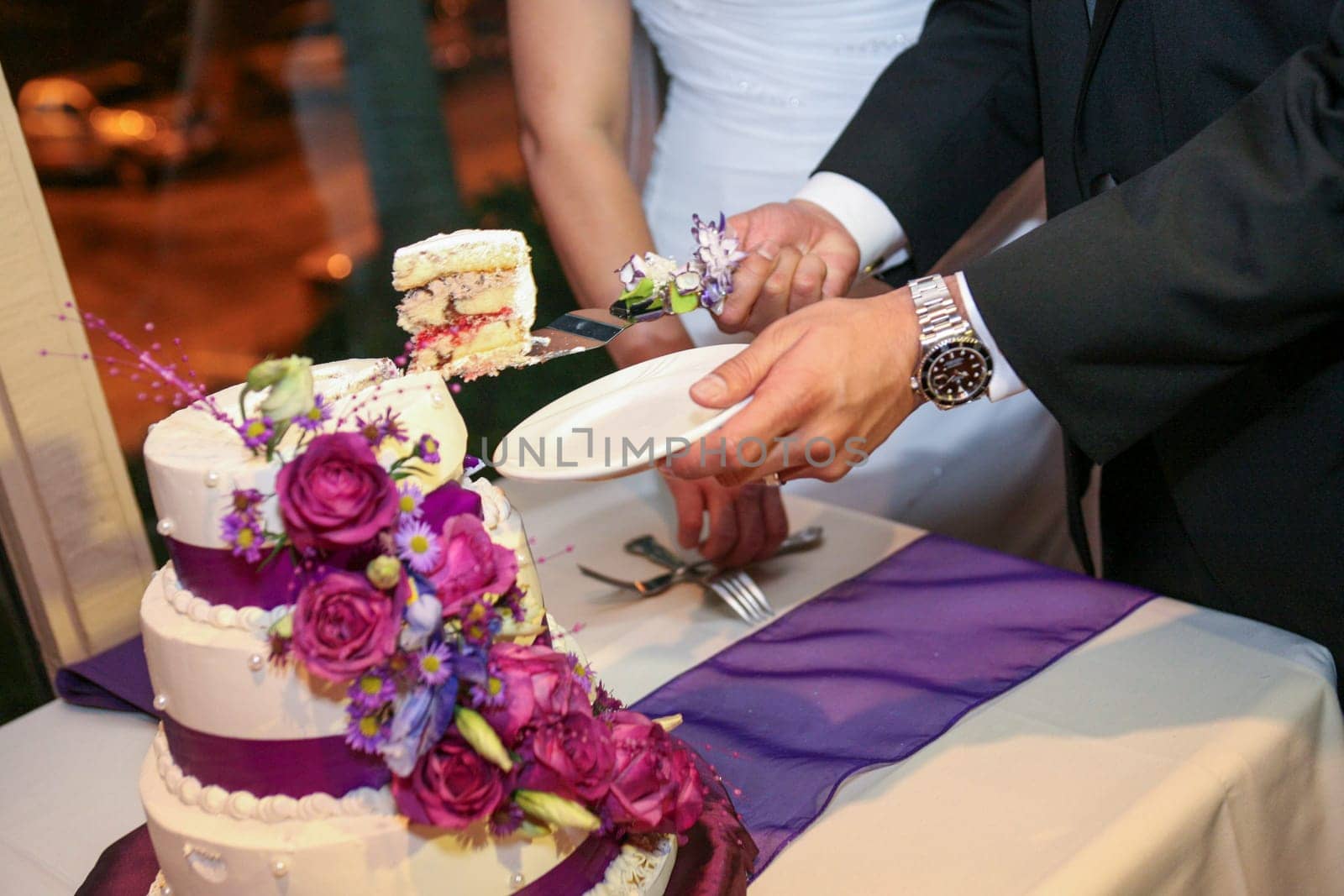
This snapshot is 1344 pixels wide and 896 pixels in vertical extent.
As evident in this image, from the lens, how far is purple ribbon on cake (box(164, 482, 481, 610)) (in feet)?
3.01

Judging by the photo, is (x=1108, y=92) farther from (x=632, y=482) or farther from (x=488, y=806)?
(x=488, y=806)

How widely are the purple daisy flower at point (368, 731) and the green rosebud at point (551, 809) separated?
125 mm

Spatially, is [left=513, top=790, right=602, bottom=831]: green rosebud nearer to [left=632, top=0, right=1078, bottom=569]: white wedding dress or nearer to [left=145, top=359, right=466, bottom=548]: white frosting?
[left=145, top=359, right=466, bottom=548]: white frosting

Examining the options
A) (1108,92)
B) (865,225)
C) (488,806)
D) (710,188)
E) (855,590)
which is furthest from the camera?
(710,188)

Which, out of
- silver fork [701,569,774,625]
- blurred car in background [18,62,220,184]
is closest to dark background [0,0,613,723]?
blurred car in background [18,62,220,184]

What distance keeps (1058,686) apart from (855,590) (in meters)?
0.36

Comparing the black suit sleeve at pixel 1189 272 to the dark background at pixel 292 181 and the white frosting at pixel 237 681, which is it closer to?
the white frosting at pixel 237 681

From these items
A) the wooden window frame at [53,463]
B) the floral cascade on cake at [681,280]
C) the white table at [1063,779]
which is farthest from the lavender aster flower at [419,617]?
the wooden window frame at [53,463]

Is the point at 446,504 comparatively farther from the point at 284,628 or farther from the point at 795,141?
the point at 795,141

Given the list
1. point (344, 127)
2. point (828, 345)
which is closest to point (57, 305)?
point (828, 345)

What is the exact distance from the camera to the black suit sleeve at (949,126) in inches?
75.0

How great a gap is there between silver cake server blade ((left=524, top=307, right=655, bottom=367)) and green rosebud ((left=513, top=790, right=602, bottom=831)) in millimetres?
485

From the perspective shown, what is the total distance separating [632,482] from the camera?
2.12 m

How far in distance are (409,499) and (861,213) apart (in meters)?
1.22
